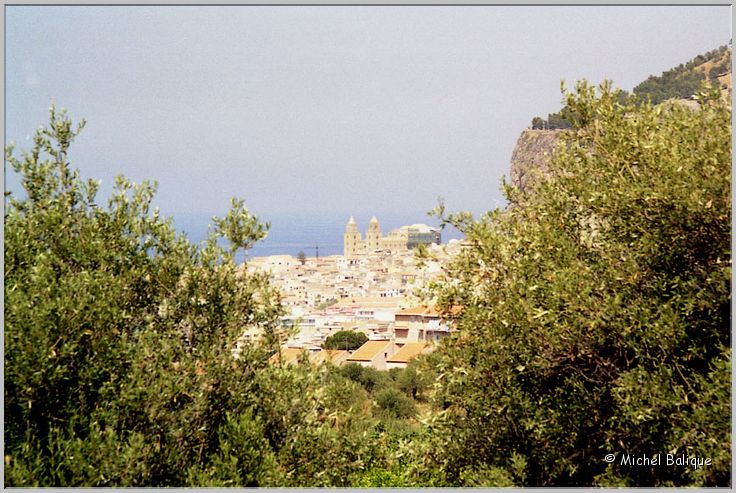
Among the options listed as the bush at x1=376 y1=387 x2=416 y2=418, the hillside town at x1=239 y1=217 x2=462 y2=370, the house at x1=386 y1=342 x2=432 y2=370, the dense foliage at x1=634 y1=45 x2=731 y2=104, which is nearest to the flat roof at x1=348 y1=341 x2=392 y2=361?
the hillside town at x1=239 y1=217 x2=462 y2=370

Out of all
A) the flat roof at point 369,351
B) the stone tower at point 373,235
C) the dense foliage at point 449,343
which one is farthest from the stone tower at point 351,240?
the dense foliage at point 449,343

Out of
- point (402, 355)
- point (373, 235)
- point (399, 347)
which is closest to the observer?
point (402, 355)

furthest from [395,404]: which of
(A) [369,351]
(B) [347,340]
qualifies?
(B) [347,340]

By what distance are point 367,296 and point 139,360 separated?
78536 mm

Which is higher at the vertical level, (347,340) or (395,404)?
(347,340)

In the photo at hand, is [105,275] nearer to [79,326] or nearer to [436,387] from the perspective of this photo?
[79,326]

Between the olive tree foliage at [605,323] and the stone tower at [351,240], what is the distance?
12414 centimetres

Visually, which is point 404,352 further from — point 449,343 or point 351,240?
point 351,240

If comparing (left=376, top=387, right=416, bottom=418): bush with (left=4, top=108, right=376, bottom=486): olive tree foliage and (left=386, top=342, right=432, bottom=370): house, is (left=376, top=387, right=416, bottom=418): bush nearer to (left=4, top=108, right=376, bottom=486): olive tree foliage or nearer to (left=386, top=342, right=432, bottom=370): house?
(left=386, top=342, right=432, bottom=370): house

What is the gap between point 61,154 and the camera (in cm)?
527

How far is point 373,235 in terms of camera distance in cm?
13525

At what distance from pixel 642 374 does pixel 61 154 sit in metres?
4.59

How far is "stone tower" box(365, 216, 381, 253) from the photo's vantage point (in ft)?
437

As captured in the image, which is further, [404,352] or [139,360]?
[404,352]
